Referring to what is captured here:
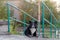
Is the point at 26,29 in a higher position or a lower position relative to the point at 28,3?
lower

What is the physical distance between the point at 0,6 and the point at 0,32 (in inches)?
132

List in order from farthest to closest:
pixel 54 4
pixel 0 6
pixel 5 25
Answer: pixel 54 4
pixel 0 6
pixel 5 25

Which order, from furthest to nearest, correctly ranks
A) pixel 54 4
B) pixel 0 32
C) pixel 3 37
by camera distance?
pixel 54 4 → pixel 0 32 → pixel 3 37

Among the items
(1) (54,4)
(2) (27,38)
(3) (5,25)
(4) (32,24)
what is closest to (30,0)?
(1) (54,4)

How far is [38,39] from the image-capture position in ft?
24.8

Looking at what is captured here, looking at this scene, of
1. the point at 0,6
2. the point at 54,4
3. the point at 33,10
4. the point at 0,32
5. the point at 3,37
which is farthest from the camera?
the point at 54,4

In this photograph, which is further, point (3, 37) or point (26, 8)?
point (26, 8)

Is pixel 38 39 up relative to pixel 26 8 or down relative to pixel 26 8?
down

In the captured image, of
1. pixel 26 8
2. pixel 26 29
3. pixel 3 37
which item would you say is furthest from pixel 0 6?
pixel 3 37

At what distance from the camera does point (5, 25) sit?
9203 millimetres

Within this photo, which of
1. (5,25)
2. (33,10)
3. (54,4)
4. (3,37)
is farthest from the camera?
(54,4)

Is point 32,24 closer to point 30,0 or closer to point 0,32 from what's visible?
point 0,32

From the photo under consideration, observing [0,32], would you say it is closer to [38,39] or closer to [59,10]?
[38,39]

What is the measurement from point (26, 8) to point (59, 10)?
7.80 feet
